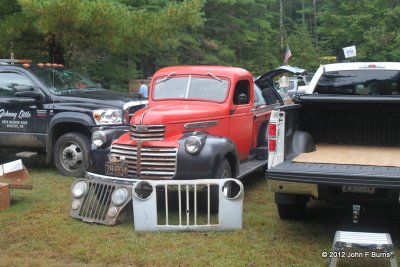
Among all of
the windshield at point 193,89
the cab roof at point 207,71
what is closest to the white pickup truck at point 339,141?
the cab roof at point 207,71

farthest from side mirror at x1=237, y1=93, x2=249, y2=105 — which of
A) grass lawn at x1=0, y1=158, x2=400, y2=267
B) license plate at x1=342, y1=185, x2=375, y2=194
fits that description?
license plate at x1=342, y1=185, x2=375, y2=194

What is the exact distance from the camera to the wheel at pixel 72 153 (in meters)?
9.07

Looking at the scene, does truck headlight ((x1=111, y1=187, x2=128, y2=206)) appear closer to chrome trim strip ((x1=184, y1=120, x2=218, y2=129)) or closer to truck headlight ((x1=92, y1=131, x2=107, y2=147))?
truck headlight ((x1=92, y1=131, x2=107, y2=147))

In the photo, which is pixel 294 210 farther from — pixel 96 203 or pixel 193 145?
pixel 96 203

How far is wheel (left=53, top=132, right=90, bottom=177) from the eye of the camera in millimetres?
9070

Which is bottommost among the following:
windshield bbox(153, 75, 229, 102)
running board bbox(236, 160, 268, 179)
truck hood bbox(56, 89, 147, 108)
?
running board bbox(236, 160, 268, 179)

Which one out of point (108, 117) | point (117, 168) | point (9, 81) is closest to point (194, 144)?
point (117, 168)

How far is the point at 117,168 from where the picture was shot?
6.80 m

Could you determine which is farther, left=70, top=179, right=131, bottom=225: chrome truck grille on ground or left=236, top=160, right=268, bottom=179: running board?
left=236, top=160, right=268, bottom=179: running board

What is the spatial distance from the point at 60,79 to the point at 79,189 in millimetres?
3941

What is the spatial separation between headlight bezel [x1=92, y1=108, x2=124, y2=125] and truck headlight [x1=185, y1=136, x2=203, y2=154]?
267 centimetres

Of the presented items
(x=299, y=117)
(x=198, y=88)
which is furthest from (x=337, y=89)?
(x=198, y=88)

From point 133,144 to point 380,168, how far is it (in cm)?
297

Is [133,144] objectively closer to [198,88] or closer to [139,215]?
[139,215]
